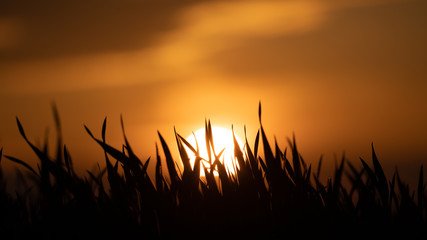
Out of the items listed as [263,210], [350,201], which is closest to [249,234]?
[263,210]

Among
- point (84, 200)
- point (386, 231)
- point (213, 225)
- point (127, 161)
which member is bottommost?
point (386, 231)

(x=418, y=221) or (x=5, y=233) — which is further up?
(x=5, y=233)

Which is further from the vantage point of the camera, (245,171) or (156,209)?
(245,171)

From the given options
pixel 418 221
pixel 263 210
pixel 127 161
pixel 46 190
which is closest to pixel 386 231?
pixel 418 221

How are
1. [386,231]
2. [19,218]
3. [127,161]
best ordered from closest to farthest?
[386,231]
[127,161]
[19,218]

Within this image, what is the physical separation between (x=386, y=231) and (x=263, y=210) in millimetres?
337

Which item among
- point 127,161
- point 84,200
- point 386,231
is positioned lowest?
point 386,231

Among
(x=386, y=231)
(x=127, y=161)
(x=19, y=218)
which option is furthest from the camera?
(x=19, y=218)

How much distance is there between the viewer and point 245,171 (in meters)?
1.52

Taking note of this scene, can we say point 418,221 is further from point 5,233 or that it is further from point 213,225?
point 5,233

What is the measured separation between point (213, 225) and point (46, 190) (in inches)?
18.3

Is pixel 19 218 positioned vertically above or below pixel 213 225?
above

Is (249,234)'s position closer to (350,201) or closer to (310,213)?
(310,213)

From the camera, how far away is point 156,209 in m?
1.33
